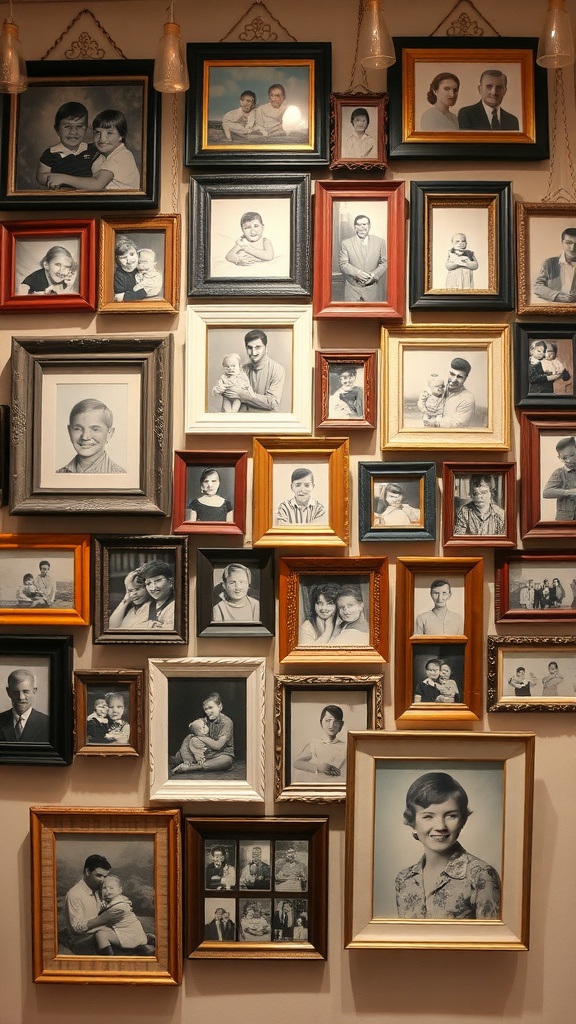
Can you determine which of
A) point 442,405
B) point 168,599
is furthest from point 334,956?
point 442,405

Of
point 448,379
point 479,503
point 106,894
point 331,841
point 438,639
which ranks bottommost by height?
point 106,894

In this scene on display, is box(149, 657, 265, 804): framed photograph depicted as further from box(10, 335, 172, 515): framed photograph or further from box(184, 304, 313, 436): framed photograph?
box(184, 304, 313, 436): framed photograph

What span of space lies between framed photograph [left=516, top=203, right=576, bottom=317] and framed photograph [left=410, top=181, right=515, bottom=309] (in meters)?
0.04

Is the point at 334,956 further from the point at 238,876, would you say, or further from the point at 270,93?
the point at 270,93

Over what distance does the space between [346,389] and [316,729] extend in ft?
2.76

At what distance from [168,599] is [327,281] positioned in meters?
0.87

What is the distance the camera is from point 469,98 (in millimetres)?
2006

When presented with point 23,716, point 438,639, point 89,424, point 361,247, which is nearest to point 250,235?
point 361,247

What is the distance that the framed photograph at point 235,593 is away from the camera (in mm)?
1977

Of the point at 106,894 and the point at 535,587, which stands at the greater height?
the point at 535,587

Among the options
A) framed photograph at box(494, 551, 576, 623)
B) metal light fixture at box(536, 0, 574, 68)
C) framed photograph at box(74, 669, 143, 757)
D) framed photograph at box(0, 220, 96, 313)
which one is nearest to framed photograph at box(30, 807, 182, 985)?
framed photograph at box(74, 669, 143, 757)

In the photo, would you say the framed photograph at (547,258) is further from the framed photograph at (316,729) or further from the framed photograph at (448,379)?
the framed photograph at (316,729)

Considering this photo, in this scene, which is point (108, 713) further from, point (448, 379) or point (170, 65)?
point (170, 65)

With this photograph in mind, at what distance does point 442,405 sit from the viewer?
199 centimetres
